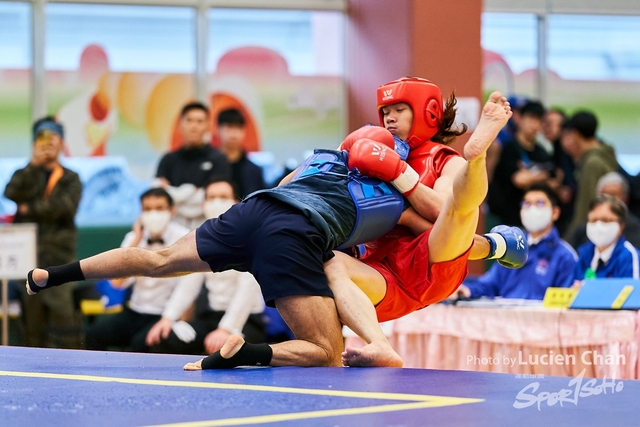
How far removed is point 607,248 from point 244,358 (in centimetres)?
294

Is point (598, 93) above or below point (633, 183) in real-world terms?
above

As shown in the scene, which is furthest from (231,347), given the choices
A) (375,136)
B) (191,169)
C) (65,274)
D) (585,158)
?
(585,158)

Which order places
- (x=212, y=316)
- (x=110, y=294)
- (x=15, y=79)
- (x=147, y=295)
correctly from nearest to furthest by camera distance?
(x=212, y=316), (x=147, y=295), (x=110, y=294), (x=15, y=79)

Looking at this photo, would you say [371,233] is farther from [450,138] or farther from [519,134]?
[519,134]

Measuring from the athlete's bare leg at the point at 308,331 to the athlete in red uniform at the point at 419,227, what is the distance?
0.26 ft

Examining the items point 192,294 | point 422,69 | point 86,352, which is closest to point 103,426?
point 86,352

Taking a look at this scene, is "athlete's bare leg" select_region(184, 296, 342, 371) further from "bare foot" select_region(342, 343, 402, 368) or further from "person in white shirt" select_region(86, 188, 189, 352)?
"person in white shirt" select_region(86, 188, 189, 352)

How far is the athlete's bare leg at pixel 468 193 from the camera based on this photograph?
3.41m

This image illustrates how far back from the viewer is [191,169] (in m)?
6.89

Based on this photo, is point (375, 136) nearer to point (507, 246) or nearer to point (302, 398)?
point (507, 246)

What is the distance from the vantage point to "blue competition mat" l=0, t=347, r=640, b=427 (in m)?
2.51

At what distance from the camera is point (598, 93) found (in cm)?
982

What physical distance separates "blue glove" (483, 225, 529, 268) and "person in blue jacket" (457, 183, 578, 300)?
1503 mm

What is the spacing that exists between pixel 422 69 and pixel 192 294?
265 centimetres
